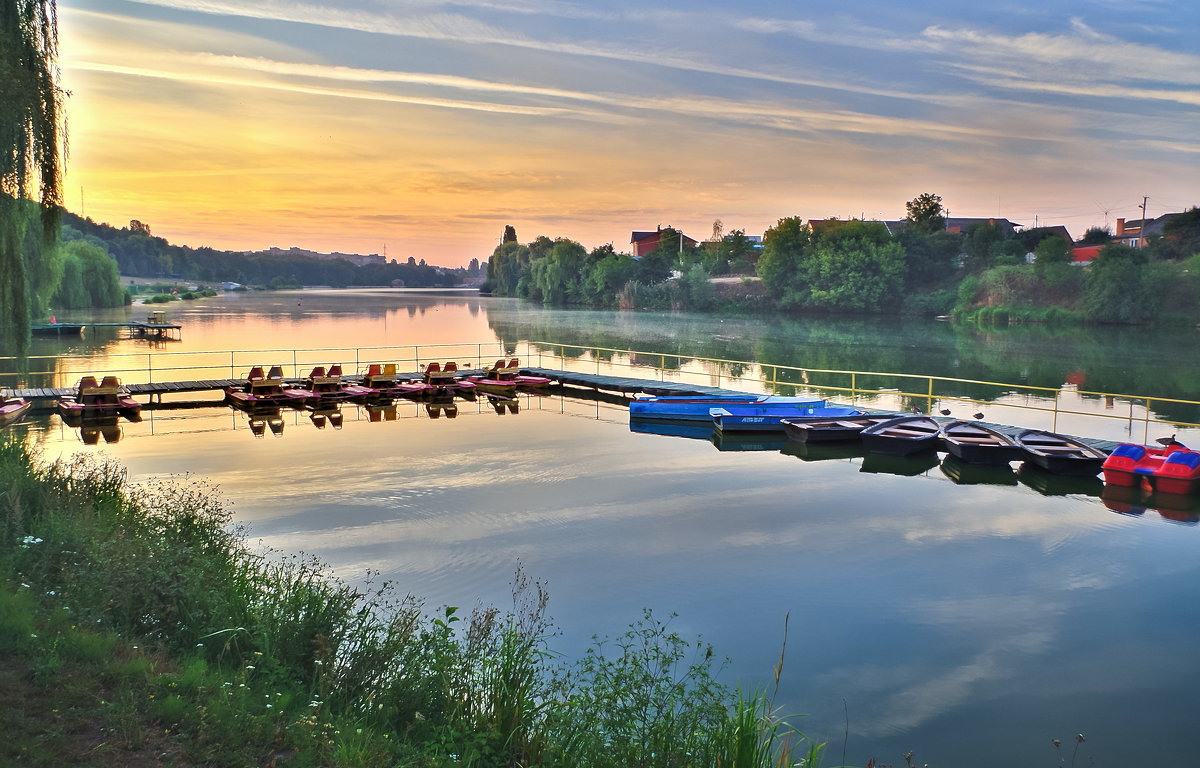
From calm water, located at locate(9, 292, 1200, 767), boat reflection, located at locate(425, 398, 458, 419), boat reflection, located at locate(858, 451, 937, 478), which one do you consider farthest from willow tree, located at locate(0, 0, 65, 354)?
boat reflection, located at locate(858, 451, 937, 478)

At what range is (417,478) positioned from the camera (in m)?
17.1

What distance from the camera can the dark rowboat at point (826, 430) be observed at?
2172cm

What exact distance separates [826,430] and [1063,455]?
215 inches

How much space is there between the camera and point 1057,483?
18.2 meters

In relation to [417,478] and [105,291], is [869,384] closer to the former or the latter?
[417,478]

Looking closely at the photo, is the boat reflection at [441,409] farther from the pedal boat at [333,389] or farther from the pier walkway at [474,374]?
the pier walkway at [474,374]

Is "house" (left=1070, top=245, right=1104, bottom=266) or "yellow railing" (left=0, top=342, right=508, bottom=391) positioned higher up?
"house" (left=1070, top=245, right=1104, bottom=266)

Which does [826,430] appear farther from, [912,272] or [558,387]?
[912,272]

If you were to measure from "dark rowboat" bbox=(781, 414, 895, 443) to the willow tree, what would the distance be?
1685 centimetres

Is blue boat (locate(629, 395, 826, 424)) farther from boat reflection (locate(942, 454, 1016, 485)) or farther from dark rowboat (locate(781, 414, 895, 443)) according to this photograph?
boat reflection (locate(942, 454, 1016, 485))

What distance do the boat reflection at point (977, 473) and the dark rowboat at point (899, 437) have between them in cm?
72

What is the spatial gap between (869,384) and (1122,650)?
31.6m

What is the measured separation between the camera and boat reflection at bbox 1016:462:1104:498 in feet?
57.2

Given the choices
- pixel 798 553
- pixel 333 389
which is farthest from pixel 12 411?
pixel 798 553
